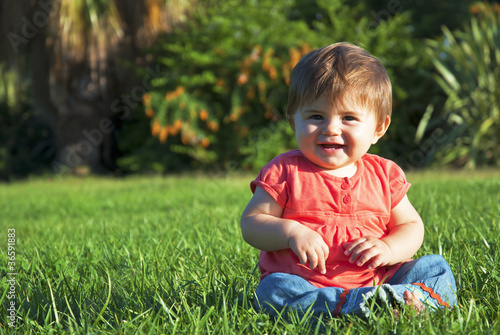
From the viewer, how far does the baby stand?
1.70 metres

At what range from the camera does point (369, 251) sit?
1.68 meters

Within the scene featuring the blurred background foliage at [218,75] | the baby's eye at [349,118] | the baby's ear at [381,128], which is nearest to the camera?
the baby's eye at [349,118]

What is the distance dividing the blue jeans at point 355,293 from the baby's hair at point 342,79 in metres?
0.56

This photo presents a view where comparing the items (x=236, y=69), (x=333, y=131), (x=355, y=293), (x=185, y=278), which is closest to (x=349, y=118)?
(x=333, y=131)

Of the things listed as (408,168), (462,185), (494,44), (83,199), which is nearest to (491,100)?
(494,44)

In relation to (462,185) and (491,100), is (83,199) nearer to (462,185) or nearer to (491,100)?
(462,185)

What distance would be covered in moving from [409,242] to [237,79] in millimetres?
7614

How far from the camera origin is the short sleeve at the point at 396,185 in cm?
189

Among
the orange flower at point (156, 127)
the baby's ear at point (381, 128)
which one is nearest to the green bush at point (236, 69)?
the orange flower at point (156, 127)

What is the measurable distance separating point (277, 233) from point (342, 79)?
21.6 inches

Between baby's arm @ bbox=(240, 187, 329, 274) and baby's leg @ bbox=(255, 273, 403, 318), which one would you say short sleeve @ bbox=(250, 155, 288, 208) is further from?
baby's leg @ bbox=(255, 273, 403, 318)

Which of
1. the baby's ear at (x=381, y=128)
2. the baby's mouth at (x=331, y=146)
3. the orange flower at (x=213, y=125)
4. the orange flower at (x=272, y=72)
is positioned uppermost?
the orange flower at (x=272, y=72)

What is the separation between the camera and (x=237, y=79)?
9172 mm

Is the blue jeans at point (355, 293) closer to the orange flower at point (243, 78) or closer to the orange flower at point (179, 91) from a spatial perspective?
the orange flower at point (243, 78)
